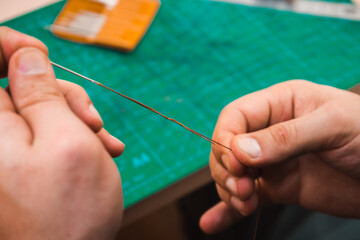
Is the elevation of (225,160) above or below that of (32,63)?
below

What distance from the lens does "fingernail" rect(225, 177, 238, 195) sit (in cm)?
80

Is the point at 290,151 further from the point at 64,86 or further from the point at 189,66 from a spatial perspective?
the point at 189,66

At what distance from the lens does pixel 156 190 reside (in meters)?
1.02

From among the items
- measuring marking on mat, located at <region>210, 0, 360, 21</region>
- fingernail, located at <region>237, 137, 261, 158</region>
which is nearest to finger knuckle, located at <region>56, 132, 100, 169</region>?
fingernail, located at <region>237, 137, 261, 158</region>

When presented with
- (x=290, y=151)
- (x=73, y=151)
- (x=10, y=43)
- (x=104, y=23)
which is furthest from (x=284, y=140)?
(x=104, y=23)

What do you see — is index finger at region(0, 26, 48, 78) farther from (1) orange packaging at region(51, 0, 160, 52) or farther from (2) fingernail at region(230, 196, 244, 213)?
(1) orange packaging at region(51, 0, 160, 52)

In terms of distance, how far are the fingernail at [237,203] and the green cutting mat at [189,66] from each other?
8.3 inches

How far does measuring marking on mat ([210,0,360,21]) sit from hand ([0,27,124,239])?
4.25 feet

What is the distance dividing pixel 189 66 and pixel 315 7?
2.41 feet

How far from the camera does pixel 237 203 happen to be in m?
0.86

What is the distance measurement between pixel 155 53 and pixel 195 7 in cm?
38

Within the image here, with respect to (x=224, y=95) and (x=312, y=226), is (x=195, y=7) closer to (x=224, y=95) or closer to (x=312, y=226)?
(x=224, y=95)

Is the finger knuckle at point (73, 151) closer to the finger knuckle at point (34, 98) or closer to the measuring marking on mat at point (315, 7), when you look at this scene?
the finger knuckle at point (34, 98)

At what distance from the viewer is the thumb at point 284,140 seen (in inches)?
28.3
